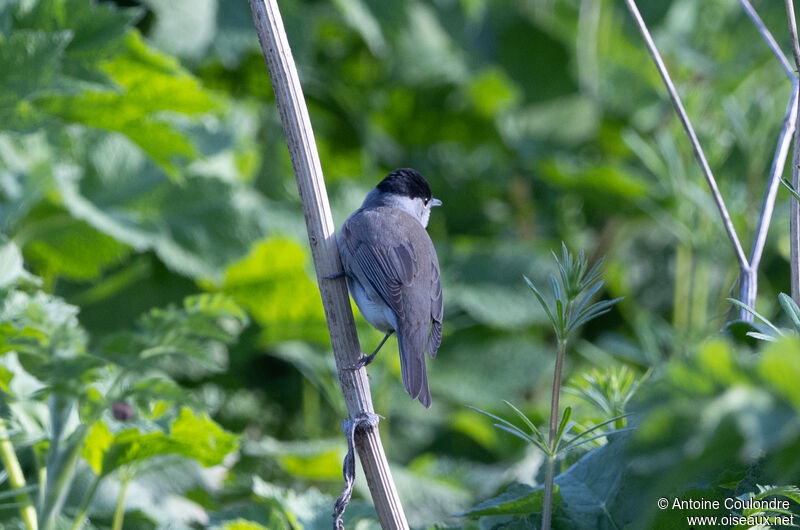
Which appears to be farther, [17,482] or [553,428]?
[17,482]

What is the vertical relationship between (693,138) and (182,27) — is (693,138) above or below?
below

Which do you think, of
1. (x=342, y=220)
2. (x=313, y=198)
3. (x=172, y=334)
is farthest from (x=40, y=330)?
(x=342, y=220)

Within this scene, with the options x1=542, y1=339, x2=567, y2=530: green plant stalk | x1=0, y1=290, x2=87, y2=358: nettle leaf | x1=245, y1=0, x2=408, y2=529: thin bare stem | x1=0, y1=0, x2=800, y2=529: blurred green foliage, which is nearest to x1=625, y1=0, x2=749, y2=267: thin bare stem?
x1=0, y1=0, x2=800, y2=529: blurred green foliage

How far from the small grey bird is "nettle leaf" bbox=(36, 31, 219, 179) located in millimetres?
689

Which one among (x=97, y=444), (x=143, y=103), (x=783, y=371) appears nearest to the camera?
(x=783, y=371)

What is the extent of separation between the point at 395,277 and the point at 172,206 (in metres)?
1.17

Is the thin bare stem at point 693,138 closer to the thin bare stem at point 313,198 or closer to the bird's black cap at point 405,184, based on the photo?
the thin bare stem at point 313,198

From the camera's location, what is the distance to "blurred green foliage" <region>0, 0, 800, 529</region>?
1444 mm

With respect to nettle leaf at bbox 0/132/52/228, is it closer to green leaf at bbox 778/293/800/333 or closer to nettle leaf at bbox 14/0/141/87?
nettle leaf at bbox 14/0/141/87

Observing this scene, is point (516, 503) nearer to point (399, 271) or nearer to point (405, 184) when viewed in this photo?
point (399, 271)

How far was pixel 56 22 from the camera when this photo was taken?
6.53ft

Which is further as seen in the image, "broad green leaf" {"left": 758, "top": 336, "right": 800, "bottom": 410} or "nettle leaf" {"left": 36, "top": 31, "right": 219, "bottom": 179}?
"nettle leaf" {"left": 36, "top": 31, "right": 219, "bottom": 179}

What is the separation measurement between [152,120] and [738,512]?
5.64 feet

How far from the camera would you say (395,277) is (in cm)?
179
